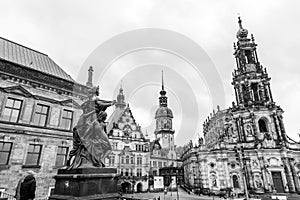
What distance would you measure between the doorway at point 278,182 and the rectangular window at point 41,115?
128 ft

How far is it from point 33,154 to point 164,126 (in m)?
46.1

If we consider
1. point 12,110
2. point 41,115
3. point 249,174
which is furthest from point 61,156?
point 249,174

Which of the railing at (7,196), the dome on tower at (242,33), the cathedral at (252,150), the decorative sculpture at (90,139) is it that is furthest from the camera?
the dome on tower at (242,33)

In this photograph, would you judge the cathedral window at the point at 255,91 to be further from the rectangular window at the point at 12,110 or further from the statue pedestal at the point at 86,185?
the rectangular window at the point at 12,110

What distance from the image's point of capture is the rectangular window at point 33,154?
51.2ft

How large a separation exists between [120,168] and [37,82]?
79.1 ft

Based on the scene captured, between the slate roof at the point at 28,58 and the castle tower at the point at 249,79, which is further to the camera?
the castle tower at the point at 249,79

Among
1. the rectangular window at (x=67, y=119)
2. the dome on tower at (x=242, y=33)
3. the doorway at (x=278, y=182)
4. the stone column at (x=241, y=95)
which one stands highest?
the dome on tower at (x=242, y=33)

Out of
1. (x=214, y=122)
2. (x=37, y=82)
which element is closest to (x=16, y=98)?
(x=37, y=82)

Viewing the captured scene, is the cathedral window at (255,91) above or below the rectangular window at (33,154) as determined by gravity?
above

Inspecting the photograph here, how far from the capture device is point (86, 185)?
6.02 m

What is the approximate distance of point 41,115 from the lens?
1725 centimetres

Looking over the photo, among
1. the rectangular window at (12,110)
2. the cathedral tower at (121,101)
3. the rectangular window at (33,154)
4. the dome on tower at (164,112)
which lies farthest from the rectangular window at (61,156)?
the dome on tower at (164,112)

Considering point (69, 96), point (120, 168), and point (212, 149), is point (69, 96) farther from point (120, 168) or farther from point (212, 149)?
point (212, 149)
